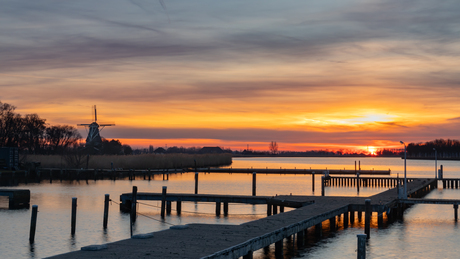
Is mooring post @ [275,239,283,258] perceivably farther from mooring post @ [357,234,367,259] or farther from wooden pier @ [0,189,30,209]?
wooden pier @ [0,189,30,209]

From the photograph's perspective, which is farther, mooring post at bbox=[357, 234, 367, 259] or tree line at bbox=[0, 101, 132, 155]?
tree line at bbox=[0, 101, 132, 155]

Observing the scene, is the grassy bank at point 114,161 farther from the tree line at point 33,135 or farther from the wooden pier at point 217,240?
the wooden pier at point 217,240

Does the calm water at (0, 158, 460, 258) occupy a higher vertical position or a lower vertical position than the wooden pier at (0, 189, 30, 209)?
lower

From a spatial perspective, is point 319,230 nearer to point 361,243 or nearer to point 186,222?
point 186,222

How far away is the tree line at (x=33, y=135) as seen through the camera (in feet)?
401

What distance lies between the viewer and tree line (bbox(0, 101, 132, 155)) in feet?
401

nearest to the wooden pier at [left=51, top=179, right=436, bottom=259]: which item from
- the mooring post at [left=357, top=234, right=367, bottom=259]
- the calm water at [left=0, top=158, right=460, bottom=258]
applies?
the calm water at [left=0, top=158, right=460, bottom=258]

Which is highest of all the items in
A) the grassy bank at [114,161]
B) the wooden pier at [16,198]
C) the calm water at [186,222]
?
the grassy bank at [114,161]

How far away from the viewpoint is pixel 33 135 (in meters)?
137

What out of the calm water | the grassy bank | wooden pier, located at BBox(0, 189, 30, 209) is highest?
the grassy bank

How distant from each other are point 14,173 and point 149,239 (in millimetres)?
66934

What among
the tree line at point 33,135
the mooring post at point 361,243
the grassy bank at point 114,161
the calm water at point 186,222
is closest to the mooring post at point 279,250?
the calm water at point 186,222

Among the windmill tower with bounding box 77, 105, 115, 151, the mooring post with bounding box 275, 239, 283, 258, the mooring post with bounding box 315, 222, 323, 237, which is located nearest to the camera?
the mooring post with bounding box 275, 239, 283, 258

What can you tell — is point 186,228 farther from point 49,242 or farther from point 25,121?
point 25,121
